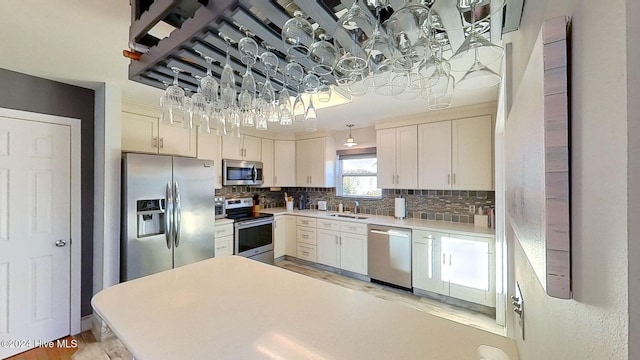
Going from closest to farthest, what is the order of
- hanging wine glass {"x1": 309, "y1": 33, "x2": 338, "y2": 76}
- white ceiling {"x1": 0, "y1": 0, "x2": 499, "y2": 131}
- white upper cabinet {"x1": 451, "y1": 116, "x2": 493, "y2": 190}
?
hanging wine glass {"x1": 309, "y1": 33, "x2": 338, "y2": 76} → white ceiling {"x1": 0, "y1": 0, "x2": 499, "y2": 131} → white upper cabinet {"x1": 451, "y1": 116, "x2": 493, "y2": 190}

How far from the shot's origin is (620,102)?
0.24m

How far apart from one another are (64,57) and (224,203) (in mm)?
2486

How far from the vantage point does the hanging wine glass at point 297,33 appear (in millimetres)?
883

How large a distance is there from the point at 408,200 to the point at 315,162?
5.40 ft

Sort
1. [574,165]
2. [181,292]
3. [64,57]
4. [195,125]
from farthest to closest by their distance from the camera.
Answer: [195,125]
[64,57]
[181,292]
[574,165]

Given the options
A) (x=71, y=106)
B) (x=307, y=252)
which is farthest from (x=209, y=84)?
(x=307, y=252)

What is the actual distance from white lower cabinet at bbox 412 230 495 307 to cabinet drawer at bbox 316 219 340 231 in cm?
113

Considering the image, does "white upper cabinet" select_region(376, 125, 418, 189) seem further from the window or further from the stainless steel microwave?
the stainless steel microwave

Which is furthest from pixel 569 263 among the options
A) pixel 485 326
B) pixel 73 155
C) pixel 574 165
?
pixel 73 155

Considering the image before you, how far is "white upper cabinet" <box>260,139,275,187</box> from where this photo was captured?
14.5ft

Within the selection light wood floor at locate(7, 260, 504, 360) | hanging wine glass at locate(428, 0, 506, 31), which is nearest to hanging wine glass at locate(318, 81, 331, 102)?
hanging wine glass at locate(428, 0, 506, 31)

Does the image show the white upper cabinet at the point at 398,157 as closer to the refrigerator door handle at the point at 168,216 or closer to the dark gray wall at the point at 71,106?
the refrigerator door handle at the point at 168,216

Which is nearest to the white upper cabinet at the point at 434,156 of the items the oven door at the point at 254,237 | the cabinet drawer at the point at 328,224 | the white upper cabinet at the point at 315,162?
the cabinet drawer at the point at 328,224

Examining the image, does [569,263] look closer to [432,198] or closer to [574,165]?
[574,165]
